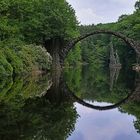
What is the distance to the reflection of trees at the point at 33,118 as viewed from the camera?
1427cm

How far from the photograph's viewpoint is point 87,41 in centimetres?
15600

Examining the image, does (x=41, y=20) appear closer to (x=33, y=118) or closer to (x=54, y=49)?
(x=54, y=49)

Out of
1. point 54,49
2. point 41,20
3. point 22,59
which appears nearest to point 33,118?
point 22,59

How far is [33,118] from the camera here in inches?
694

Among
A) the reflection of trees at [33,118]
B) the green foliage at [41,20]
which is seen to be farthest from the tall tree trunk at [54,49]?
the reflection of trees at [33,118]

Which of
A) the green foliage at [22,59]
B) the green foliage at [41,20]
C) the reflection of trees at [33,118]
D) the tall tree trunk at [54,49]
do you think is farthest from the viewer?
the tall tree trunk at [54,49]

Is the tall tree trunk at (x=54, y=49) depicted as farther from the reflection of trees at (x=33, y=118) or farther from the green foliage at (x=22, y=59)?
the reflection of trees at (x=33, y=118)

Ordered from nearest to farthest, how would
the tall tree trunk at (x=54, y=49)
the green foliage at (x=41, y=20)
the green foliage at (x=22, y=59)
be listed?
the green foliage at (x=22, y=59)
the green foliage at (x=41, y=20)
the tall tree trunk at (x=54, y=49)

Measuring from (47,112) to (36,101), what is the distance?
4.54 meters

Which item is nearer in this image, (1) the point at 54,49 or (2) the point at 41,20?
(2) the point at 41,20

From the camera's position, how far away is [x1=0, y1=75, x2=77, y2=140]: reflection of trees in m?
14.3

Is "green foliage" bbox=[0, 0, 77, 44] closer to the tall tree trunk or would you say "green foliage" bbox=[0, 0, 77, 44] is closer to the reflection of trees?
the tall tree trunk

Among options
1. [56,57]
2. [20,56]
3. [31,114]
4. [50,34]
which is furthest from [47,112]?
[56,57]

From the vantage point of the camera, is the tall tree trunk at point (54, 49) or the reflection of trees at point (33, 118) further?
the tall tree trunk at point (54, 49)
